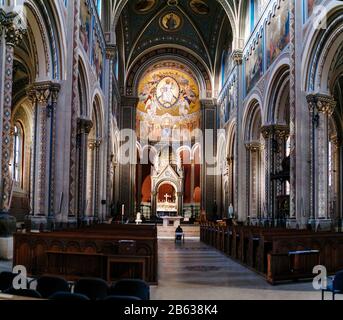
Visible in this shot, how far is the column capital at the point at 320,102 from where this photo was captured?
16.9 metres

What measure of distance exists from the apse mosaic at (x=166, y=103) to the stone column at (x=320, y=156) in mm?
25766

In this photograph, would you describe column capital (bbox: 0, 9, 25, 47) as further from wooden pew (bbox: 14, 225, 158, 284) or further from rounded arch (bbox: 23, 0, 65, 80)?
wooden pew (bbox: 14, 225, 158, 284)

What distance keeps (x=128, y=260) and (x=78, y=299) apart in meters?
5.66

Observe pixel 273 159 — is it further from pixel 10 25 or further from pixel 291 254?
pixel 10 25

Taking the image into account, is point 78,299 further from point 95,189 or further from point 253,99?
point 253,99

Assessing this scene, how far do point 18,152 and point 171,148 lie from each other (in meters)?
17.5

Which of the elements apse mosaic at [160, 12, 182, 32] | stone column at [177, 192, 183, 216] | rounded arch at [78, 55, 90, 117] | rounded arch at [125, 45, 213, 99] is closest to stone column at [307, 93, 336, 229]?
rounded arch at [78, 55, 90, 117]

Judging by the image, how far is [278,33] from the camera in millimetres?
21094

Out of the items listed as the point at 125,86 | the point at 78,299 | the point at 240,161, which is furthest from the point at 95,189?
the point at 78,299

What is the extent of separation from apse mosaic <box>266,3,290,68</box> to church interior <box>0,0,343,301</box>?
0.10m

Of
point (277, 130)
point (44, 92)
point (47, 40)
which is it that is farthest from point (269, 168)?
point (47, 40)

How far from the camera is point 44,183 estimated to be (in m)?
15.8

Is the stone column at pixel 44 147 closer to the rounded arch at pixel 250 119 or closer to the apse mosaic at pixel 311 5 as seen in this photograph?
the apse mosaic at pixel 311 5

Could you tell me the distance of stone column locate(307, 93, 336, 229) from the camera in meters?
16.6
